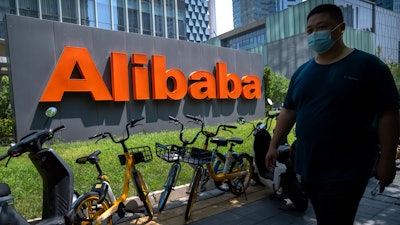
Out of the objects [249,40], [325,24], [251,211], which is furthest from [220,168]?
[249,40]

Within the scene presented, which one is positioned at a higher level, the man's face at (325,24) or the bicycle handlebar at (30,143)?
the man's face at (325,24)

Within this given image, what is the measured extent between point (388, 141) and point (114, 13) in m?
35.1

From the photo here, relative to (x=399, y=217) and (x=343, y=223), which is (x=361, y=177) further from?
(x=399, y=217)

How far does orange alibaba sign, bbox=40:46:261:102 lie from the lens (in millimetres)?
8977

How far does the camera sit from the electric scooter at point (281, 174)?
407 centimetres

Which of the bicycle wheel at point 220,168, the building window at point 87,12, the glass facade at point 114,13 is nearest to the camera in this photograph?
the bicycle wheel at point 220,168

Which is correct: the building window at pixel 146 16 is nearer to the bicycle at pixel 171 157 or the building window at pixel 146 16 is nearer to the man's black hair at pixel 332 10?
the bicycle at pixel 171 157

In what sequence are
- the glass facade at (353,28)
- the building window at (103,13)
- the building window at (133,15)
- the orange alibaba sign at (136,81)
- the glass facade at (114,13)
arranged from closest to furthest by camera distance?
the orange alibaba sign at (136,81), the glass facade at (114,13), the building window at (103,13), the building window at (133,15), the glass facade at (353,28)

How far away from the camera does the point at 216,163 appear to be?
4.89m

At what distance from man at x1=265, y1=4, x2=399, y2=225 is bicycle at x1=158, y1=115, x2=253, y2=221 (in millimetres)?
1960

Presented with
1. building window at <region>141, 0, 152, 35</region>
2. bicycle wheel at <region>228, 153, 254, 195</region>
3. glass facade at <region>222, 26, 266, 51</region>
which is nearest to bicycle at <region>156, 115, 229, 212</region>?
bicycle wheel at <region>228, 153, 254, 195</region>

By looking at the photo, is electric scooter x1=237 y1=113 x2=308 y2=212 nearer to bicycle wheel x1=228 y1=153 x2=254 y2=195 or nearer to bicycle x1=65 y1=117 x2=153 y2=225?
bicycle wheel x1=228 y1=153 x2=254 y2=195

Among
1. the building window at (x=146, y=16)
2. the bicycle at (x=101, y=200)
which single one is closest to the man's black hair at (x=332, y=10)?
the bicycle at (x=101, y=200)

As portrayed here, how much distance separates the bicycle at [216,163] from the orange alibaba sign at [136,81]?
5.95 meters
